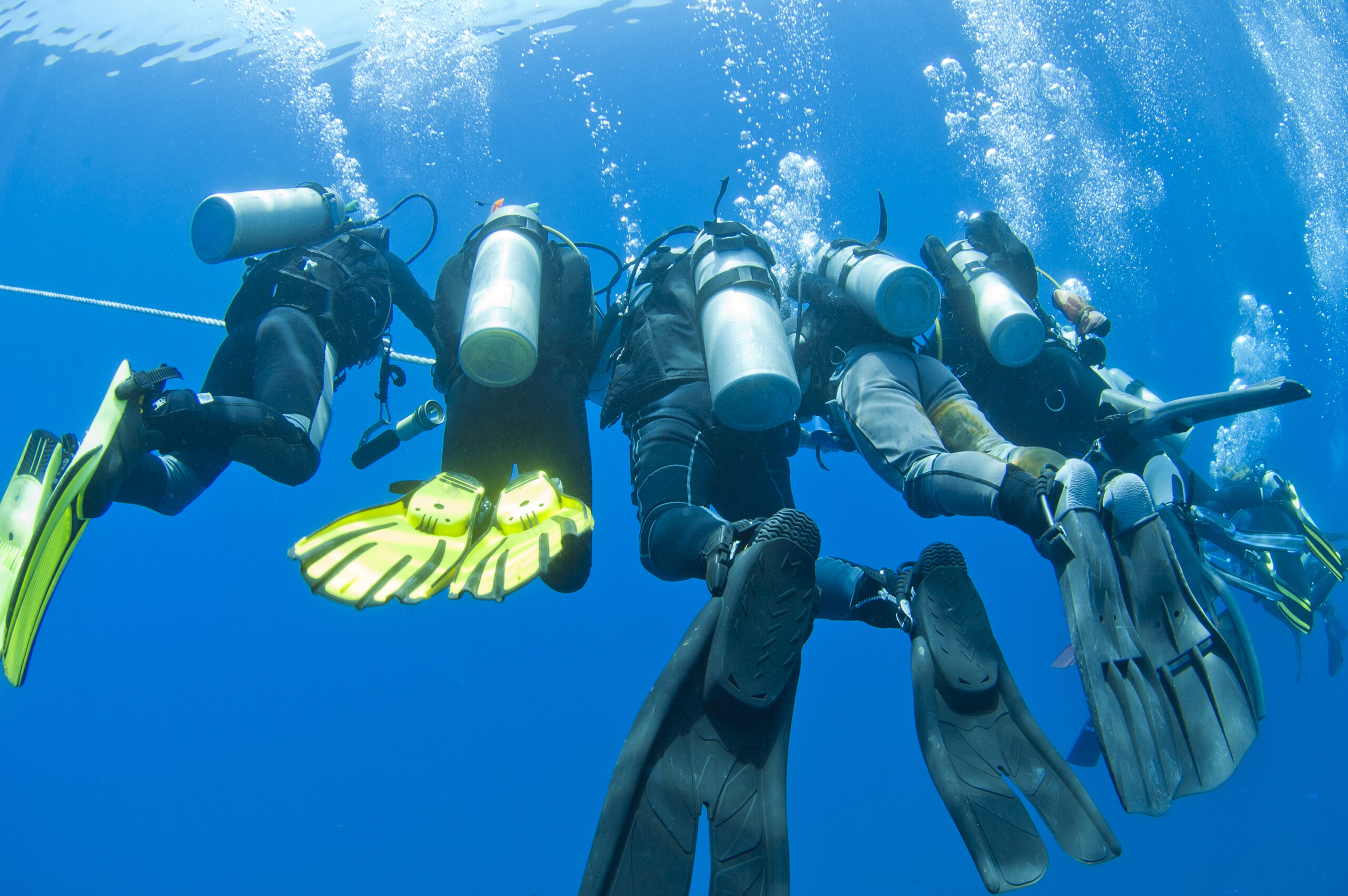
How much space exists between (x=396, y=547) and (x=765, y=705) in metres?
1.64

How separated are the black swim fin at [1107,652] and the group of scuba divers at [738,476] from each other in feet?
0.03

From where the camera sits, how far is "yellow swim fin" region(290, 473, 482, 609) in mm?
2211

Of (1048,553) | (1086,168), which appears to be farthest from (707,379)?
(1086,168)

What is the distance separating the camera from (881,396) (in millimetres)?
3002

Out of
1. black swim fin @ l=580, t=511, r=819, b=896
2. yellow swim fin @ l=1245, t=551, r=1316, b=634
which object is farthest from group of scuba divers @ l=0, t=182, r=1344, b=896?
yellow swim fin @ l=1245, t=551, r=1316, b=634

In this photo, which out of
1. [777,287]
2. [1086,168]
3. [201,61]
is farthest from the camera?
[1086,168]

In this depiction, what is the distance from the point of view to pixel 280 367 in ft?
10.4

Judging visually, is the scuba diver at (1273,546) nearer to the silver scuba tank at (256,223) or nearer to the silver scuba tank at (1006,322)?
the silver scuba tank at (1006,322)

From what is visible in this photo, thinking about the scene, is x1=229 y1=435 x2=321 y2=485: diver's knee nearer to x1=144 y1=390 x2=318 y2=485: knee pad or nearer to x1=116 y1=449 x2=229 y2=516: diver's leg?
x1=144 y1=390 x2=318 y2=485: knee pad

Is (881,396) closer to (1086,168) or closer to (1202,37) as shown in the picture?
(1086,168)

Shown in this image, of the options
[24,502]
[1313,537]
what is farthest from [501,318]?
[1313,537]

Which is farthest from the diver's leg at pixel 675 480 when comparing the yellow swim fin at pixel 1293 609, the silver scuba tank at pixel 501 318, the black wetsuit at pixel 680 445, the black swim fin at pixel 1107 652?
the yellow swim fin at pixel 1293 609

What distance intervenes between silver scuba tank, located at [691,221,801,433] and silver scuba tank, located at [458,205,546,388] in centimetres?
87

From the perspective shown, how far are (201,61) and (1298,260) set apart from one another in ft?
151
